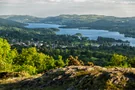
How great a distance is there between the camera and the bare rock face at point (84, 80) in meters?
28.1

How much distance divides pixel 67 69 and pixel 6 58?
209 feet

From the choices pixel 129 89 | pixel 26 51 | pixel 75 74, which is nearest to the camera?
pixel 129 89

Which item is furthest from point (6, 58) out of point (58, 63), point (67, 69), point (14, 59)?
point (67, 69)

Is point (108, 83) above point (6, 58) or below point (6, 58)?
above

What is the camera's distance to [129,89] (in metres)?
27.6

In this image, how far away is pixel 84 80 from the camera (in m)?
29.9

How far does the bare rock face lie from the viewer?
28.1 metres

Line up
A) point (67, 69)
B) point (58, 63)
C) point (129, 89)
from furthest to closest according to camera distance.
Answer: point (58, 63) → point (67, 69) → point (129, 89)

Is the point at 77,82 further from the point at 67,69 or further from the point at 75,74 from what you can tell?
the point at 67,69

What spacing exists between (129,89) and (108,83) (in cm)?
185

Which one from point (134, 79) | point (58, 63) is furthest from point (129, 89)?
point (58, 63)

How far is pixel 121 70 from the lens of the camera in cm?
3098

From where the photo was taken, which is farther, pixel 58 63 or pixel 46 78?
pixel 58 63

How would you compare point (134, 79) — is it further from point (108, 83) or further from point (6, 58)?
point (6, 58)
